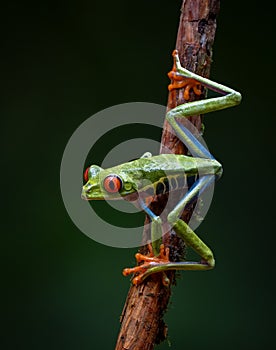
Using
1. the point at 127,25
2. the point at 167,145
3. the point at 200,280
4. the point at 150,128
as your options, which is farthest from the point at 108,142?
the point at 167,145

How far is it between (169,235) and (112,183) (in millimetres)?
437

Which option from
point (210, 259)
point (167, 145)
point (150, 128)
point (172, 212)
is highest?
point (150, 128)

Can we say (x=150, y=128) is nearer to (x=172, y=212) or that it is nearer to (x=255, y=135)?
(x=255, y=135)

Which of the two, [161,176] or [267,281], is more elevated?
[161,176]

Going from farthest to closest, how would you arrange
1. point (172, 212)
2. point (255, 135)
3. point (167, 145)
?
1. point (255, 135)
2. point (167, 145)
3. point (172, 212)

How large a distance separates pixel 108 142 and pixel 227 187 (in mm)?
1087

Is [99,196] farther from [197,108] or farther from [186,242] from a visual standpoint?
[197,108]

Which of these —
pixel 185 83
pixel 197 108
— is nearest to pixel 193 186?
pixel 197 108

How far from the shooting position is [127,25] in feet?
15.8

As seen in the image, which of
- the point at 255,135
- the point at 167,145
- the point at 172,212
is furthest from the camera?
the point at 255,135

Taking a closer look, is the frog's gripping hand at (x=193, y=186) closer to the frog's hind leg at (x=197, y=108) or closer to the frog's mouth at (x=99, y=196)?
the frog's hind leg at (x=197, y=108)

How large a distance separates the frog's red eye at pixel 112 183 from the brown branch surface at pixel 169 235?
0.31 m

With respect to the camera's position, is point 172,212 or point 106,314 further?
point 106,314

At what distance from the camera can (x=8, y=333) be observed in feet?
13.9
